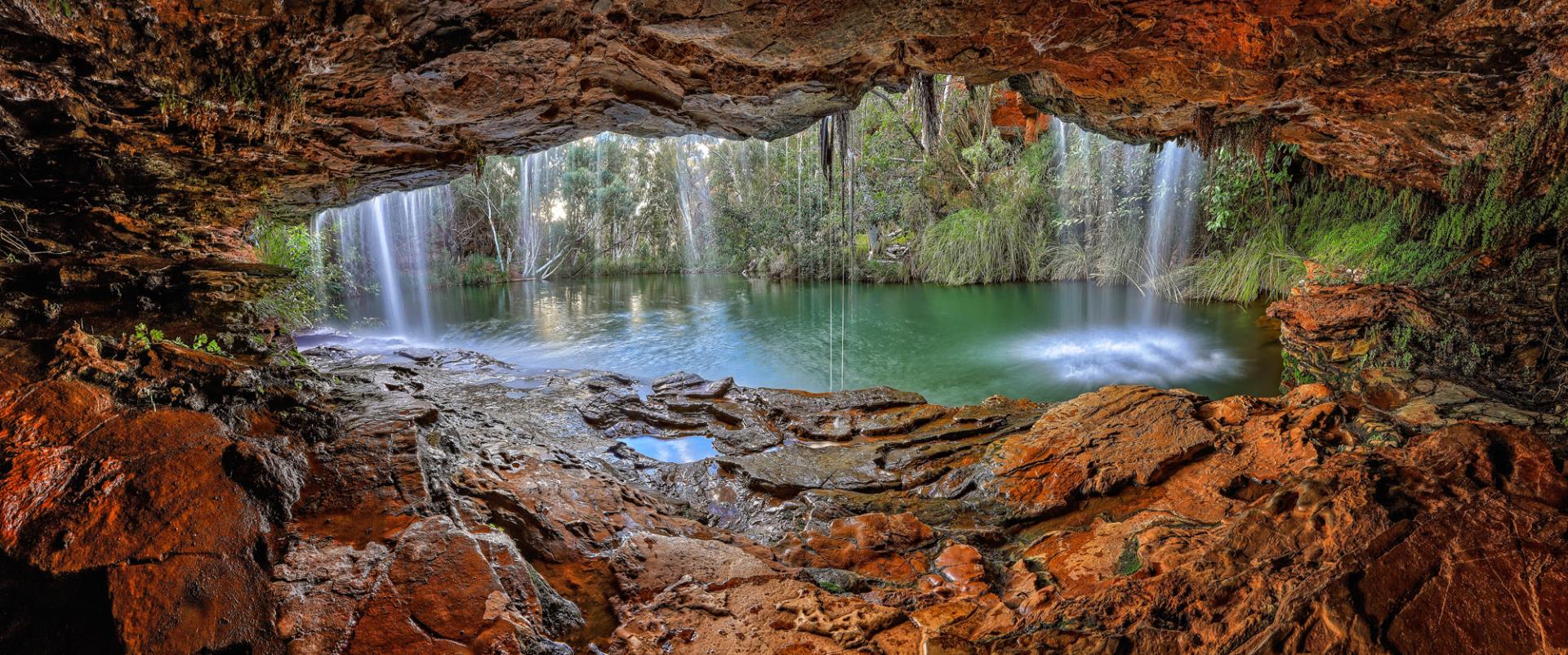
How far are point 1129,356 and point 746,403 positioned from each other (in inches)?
267

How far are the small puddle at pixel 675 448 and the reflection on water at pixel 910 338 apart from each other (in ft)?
10.8

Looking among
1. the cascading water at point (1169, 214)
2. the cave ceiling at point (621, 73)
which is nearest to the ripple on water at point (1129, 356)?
the cascading water at point (1169, 214)

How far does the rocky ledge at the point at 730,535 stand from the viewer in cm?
142

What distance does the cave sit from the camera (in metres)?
1.59

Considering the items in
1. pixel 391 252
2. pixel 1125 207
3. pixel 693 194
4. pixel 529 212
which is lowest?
pixel 1125 207

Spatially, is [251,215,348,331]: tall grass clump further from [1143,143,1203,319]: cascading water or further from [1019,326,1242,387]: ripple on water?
[1143,143,1203,319]: cascading water

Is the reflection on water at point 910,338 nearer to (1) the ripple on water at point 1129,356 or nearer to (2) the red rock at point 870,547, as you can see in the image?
(1) the ripple on water at point 1129,356

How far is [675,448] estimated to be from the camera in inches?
199

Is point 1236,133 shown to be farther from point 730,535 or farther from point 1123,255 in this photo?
point 1123,255

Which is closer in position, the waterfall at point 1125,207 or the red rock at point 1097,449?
the red rock at point 1097,449


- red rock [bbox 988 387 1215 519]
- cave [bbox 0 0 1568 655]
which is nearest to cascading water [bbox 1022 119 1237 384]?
cave [bbox 0 0 1568 655]

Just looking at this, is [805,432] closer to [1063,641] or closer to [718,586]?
[718,586]

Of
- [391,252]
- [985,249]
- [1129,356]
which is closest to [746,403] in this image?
[1129,356]

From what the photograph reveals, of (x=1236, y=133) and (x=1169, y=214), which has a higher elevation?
(x=1169, y=214)
